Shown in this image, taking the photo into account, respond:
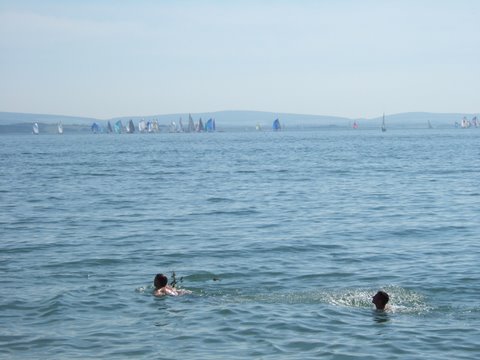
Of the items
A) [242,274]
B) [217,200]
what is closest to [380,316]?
[242,274]

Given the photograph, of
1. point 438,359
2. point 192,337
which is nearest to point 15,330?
point 192,337

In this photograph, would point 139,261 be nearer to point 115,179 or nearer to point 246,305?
point 246,305

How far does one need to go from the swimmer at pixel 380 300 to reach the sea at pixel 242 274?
6.4 inches

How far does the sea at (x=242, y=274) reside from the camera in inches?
710

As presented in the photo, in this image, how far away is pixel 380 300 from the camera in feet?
66.4

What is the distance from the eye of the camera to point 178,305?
2150cm

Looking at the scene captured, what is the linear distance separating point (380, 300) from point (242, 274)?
6.31 meters

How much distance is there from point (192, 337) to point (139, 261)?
968 centimetres

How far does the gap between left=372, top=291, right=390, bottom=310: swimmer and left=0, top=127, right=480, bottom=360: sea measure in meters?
0.16

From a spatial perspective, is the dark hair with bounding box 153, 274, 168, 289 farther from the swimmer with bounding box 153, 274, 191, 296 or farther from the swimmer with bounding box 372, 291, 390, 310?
the swimmer with bounding box 372, 291, 390, 310

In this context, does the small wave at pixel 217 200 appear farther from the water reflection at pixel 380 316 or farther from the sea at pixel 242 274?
the water reflection at pixel 380 316

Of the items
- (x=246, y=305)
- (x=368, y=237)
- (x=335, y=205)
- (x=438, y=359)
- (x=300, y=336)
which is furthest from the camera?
(x=335, y=205)

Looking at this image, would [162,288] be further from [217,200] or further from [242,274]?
[217,200]

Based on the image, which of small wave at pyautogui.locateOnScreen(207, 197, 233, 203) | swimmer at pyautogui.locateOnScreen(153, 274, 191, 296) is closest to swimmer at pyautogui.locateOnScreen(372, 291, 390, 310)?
swimmer at pyautogui.locateOnScreen(153, 274, 191, 296)
